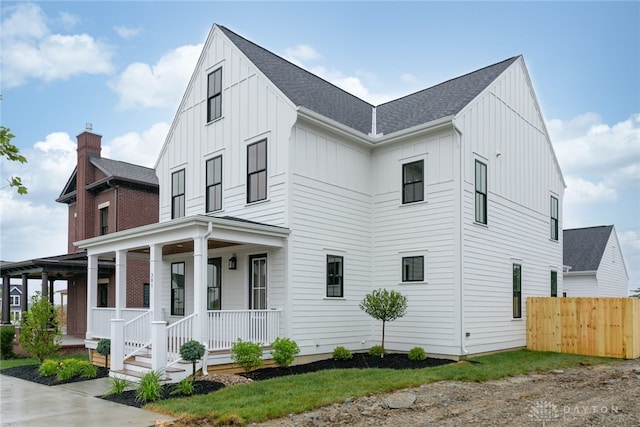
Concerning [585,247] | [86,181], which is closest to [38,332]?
[86,181]

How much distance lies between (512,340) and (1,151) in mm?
14956

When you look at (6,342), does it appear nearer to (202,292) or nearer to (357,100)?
(202,292)

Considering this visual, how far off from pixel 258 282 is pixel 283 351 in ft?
8.42

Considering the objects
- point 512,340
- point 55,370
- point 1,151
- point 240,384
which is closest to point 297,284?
point 240,384

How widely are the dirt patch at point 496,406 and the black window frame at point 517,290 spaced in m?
5.35

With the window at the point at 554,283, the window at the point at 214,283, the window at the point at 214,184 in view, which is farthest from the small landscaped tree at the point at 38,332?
the window at the point at 554,283

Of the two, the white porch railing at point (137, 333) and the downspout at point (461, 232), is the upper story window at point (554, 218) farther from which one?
the white porch railing at point (137, 333)

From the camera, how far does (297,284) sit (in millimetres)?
13422

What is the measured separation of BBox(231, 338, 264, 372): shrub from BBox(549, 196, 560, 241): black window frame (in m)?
12.9

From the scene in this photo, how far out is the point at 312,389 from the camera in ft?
31.8

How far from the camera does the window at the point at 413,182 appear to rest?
15.0 m

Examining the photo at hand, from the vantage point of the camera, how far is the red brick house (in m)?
23.1

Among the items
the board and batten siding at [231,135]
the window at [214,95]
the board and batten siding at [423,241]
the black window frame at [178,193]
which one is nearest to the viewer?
the board and batten siding at [423,241]

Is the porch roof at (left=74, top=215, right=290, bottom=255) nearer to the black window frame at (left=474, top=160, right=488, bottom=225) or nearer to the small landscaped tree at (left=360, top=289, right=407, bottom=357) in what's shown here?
the small landscaped tree at (left=360, top=289, right=407, bottom=357)
